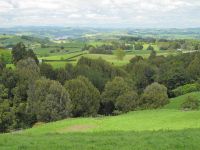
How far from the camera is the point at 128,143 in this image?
912 inches

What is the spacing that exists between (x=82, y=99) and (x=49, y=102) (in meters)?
10.7

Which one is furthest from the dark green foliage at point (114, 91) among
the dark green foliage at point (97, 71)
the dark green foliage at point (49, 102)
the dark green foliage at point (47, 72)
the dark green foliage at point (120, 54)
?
the dark green foliage at point (120, 54)

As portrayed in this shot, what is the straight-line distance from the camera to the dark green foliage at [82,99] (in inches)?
3346

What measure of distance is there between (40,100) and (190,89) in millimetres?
43056

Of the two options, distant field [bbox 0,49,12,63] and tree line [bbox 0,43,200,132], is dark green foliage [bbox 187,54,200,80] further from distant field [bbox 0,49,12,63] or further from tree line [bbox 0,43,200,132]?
distant field [bbox 0,49,12,63]

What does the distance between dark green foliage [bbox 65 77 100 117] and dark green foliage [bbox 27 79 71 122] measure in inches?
277

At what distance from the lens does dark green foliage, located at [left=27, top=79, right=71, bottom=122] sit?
3004 inches

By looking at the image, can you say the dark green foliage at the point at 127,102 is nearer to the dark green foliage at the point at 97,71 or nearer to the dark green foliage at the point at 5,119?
the dark green foliage at the point at 97,71

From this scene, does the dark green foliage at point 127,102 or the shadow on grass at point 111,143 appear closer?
the shadow on grass at point 111,143

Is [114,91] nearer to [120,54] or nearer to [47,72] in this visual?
[47,72]

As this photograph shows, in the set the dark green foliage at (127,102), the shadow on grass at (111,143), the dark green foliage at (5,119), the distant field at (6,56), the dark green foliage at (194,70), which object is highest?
the shadow on grass at (111,143)

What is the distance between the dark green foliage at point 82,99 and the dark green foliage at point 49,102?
7030 millimetres

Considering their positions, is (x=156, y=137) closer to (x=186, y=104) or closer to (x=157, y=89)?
(x=186, y=104)

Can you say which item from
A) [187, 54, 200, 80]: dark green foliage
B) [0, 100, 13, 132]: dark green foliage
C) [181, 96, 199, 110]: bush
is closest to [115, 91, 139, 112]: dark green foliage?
[181, 96, 199, 110]: bush
